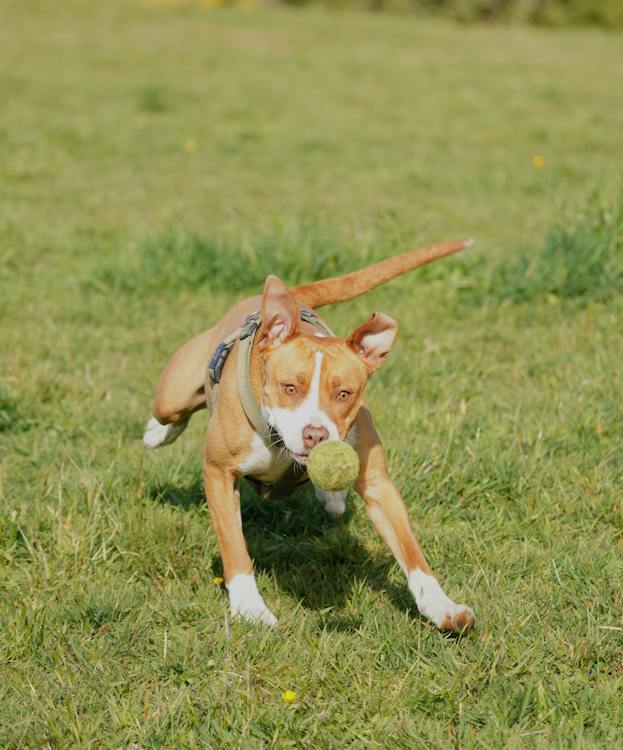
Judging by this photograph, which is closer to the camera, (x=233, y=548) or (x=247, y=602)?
(x=247, y=602)

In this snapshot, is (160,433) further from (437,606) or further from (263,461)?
(437,606)

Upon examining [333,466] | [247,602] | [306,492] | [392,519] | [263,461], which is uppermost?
[333,466]

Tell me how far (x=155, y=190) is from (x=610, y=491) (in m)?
6.79

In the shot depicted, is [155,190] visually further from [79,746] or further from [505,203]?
[79,746]

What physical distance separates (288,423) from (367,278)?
113cm

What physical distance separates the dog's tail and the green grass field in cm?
75

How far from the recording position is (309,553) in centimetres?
422

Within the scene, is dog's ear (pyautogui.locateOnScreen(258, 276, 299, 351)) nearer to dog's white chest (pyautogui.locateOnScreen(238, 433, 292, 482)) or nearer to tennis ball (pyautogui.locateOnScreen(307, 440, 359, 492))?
dog's white chest (pyautogui.locateOnScreen(238, 433, 292, 482))

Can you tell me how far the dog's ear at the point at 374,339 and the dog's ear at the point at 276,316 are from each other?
0.20 m

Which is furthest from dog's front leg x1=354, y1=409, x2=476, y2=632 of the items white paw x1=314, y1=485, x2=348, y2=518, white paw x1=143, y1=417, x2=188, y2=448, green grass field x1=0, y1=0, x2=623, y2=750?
white paw x1=143, y1=417, x2=188, y2=448

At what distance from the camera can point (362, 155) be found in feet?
38.7

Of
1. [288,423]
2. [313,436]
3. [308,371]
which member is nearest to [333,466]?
[313,436]

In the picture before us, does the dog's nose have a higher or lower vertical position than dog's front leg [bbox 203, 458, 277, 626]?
higher

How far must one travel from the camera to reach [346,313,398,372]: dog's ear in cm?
367
